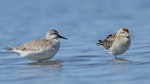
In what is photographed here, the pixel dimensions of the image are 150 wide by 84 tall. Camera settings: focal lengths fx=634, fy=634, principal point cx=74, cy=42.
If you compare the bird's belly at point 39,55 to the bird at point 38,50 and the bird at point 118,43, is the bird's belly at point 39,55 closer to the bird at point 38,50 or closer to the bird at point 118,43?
the bird at point 38,50

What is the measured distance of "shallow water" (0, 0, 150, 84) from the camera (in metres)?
16.3

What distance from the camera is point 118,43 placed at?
19.4m

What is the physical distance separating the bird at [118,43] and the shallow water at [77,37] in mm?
278

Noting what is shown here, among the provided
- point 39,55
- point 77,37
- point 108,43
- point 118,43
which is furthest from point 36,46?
point 77,37

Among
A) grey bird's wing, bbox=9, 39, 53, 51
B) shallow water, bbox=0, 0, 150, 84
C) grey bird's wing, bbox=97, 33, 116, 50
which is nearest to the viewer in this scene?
shallow water, bbox=0, 0, 150, 84

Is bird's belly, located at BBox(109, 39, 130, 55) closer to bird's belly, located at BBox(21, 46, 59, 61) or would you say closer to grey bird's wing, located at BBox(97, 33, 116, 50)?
grey bird's wing, located at BBox(97, 33, 116, 50)

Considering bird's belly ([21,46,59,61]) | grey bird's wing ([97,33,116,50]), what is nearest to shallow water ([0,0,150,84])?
bird's belly ([21,46,59,61])

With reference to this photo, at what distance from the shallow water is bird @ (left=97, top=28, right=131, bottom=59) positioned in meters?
0.28

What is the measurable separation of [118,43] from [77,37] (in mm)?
5596

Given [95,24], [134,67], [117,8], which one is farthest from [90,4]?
[134,67]

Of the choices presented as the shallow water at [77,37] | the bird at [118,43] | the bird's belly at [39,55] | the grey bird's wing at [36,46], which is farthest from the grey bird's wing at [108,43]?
the bird's belly at [39,55]

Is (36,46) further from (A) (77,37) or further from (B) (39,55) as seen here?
(A) (77,37)

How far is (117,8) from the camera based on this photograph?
1357 inches

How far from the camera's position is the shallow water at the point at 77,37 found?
16312mm
